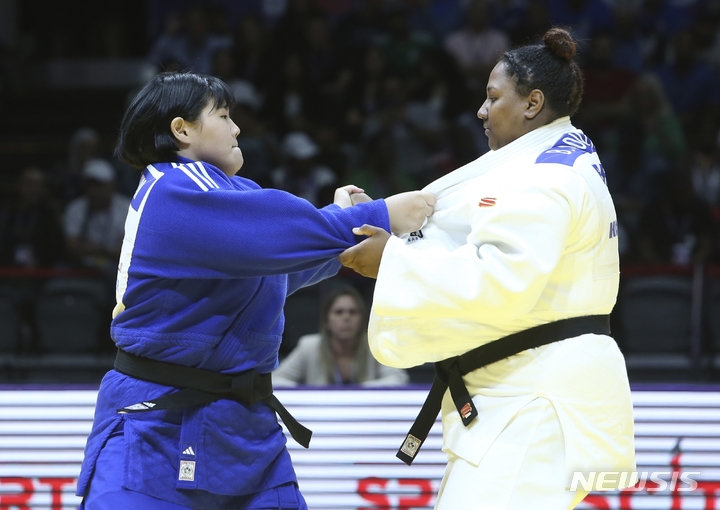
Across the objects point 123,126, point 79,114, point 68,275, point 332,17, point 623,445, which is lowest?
point 623,445

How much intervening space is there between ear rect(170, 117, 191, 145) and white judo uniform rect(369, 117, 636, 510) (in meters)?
0.66

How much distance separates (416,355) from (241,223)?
595mm

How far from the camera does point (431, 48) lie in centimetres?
830

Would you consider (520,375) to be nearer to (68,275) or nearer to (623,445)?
(623,445)

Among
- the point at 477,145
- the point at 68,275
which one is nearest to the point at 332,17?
the point at 477,145

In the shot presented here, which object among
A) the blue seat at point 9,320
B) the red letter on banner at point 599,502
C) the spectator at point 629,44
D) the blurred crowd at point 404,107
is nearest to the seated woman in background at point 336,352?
the red letter on banner at point 599,502

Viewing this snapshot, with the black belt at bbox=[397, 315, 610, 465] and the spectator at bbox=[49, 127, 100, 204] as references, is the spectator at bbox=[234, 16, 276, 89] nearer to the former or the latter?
the spectator at bbox=[49, 127, 100, 204]

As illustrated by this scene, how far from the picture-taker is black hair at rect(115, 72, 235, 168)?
8.25 ft

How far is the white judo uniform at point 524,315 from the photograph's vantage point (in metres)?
2.23

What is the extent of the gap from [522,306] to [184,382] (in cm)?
93

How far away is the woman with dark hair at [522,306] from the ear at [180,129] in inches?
22.3

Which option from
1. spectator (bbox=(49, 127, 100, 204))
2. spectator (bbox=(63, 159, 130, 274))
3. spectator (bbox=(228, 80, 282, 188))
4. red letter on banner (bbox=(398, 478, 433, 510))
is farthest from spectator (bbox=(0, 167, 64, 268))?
red letter on banner (bbox=(398, 478, 433, 510))

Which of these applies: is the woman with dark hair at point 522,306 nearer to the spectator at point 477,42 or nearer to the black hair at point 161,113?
the black hair at point 161,113

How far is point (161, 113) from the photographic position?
2510 millimetres
